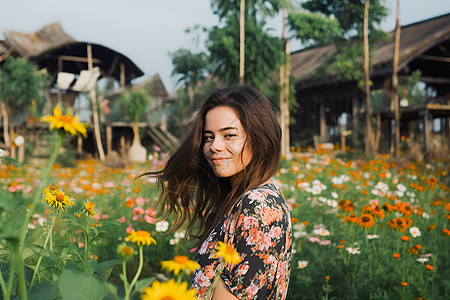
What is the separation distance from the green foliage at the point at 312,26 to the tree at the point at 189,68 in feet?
21.4

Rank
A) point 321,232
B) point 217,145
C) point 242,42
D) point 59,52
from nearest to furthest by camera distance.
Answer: point 217,145 < point 321,232 < point 242,42 < point 59,52

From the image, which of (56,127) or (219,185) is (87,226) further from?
(219,185)

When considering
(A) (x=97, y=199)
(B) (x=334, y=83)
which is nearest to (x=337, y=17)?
(B) (x=334, y=83)

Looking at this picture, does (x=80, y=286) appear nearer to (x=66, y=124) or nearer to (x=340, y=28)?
(x=66, y=124)

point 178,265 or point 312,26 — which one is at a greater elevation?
point 312,26

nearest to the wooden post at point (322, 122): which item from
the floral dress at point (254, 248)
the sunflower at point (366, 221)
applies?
the sunflower at point (366, 221)

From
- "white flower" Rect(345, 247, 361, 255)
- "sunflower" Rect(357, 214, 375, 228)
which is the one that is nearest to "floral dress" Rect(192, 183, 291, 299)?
"sunflower" Rect(357, 214, 375, 228)

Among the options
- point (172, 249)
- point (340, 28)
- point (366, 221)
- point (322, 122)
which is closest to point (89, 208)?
point (366, 221)

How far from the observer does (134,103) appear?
16500mm

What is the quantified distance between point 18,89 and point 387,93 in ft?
40.3

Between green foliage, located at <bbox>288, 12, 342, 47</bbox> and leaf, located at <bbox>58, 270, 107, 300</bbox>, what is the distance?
13489 millimetres

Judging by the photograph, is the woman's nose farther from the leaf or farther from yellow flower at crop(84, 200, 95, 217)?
the leaf

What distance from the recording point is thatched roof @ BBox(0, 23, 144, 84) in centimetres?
1666

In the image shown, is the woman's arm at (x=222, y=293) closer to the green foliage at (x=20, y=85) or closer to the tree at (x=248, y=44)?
the tree at (x=248, y=44)
